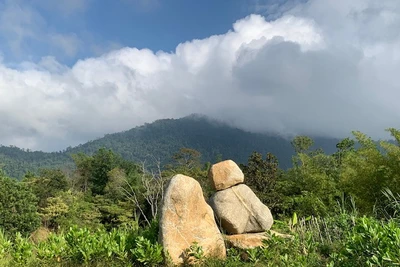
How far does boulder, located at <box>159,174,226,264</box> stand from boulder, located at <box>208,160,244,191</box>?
0.95m

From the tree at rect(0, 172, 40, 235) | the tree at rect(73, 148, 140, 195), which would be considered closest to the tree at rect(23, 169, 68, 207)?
the tree at rect(73, 148, 140, 195)

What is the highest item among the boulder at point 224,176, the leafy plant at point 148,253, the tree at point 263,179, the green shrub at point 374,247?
the boulder at point 224,176

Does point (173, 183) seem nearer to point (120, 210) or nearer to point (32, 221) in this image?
point (32, 221)

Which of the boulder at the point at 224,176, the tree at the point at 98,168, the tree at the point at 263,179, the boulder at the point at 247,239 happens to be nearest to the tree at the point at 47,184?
the tree at the point at 98,168

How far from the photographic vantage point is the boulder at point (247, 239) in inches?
270

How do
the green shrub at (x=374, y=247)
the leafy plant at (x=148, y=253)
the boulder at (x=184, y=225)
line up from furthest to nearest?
the boulder at (x=184, y=225) → the leafy plant at (x=148, y=253) → the green shrub at (x=374, y=247)

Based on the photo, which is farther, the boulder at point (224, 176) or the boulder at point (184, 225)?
the boulder at point (224, 176)

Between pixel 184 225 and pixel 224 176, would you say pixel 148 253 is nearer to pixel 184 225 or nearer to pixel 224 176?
pixel 184 225

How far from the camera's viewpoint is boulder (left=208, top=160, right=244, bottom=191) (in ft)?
25.2

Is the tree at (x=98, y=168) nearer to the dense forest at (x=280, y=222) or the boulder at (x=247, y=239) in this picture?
the dense forest at (x=280, y=222)

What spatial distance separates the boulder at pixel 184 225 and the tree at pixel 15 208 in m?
14.4

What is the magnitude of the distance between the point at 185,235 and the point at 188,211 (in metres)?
0.44

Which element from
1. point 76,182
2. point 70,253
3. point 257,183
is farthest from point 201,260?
point 76,182

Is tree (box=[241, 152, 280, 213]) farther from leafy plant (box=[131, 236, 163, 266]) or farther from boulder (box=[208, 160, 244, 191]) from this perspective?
leafy plant (box=[131, 236, 163, 266])
